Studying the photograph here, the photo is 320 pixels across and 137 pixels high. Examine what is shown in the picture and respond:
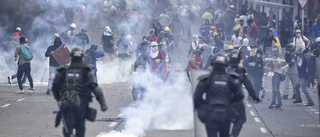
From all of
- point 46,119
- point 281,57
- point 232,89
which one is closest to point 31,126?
point 46,119

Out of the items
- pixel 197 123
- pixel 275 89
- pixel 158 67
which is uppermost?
pixel 158 67

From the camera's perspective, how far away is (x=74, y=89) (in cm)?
955

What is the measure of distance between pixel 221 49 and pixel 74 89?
18731 millimetres

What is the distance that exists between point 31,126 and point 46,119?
3.59 feet

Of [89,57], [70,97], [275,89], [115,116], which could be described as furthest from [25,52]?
[70,97]

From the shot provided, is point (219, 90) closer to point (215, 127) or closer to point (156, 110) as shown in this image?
point (215, 127)

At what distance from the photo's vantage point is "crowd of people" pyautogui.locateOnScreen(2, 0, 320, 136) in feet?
57.0

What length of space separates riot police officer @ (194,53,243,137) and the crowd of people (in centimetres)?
3

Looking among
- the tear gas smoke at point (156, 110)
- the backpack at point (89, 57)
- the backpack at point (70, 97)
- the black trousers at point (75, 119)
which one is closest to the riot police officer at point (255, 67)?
the tear gas smoke at point (156, 110)

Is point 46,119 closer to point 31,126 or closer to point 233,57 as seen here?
point 31,126

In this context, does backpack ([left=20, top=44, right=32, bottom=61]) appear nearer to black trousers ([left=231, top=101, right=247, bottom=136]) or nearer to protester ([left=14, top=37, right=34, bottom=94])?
protester ([left=14, top=37, right=34, bottom=94])

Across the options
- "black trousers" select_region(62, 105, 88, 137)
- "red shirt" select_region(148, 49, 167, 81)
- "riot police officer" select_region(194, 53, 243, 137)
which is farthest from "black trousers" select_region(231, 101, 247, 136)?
"red shirt" select_region(148, 49, 167, 81)

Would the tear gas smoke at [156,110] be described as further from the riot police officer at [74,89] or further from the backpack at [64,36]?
the backpack at [64,36]

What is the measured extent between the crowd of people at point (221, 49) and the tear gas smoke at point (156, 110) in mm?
237
